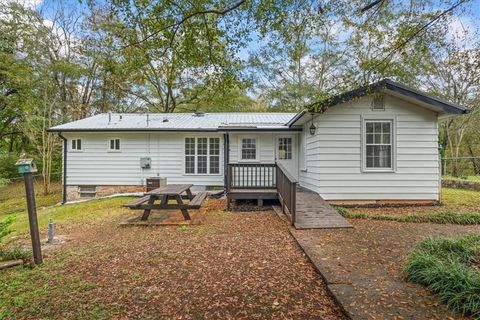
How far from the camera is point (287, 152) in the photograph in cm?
1124

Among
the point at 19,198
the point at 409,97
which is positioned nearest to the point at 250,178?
the point at 409,97

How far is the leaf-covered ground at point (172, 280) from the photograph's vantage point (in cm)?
288

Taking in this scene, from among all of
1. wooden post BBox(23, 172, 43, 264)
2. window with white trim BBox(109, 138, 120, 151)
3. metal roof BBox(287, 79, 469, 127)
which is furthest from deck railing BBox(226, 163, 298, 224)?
window with white trim BBox(109, 138, 120, 151)

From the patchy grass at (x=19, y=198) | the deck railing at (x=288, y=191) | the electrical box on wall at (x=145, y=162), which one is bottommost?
the patchy grass at (x=19, y=198)

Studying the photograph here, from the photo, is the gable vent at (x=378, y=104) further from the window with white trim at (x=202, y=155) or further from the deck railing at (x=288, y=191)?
the window with white trim at (x=202, y=155)

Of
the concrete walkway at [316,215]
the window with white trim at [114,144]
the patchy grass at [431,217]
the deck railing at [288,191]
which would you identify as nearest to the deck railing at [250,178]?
the deck railing at [288,191]

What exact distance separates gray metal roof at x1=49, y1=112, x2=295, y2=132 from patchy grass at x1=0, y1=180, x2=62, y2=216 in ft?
12.7

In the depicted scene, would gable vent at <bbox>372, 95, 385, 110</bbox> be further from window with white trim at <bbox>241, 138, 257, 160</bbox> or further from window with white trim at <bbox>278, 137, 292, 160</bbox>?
window with white trim at <bbox>241, 138, 257, 160</bbox>

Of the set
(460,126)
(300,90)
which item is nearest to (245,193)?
(300,90)

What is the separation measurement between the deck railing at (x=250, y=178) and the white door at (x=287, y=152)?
1822 mm

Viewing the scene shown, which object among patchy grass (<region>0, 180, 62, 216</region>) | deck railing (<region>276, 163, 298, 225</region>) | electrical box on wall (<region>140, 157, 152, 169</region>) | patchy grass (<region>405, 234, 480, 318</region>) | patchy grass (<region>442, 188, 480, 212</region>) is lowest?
patchy grass (<region>0, 180, 62, 216</region>)

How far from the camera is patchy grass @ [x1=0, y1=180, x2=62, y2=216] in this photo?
1217 centimetres

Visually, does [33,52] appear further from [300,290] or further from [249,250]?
[300,290]

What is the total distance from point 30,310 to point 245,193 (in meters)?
5.86
